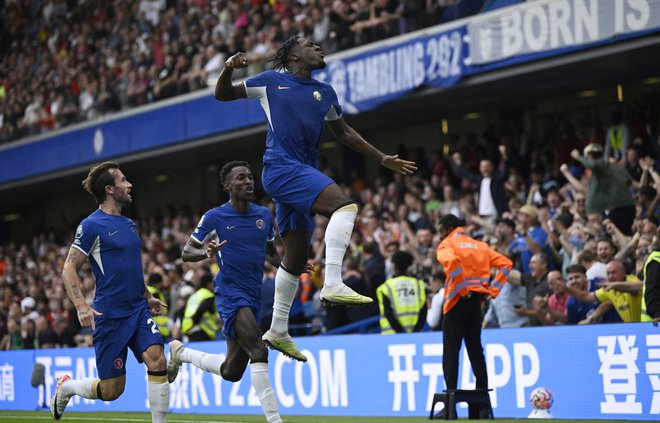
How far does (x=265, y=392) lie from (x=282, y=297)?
3.36ft

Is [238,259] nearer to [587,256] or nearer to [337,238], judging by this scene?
[337,238]

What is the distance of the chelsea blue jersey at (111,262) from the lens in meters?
9.34

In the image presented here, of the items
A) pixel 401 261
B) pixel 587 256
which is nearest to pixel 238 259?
pixel 401 261

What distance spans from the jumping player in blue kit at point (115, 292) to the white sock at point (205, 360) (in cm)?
125

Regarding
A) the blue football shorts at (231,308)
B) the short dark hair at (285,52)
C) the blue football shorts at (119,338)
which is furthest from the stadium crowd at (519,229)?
the short dark hair at (285,52)

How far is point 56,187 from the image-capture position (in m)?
34.4

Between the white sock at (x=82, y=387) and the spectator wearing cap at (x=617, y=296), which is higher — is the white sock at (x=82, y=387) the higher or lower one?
the lower one

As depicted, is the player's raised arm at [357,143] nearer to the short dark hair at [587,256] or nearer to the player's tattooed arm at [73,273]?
the player's tattooed arm at [73,273]

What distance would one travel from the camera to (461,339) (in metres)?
12.2

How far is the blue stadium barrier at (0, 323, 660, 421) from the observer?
462 inches

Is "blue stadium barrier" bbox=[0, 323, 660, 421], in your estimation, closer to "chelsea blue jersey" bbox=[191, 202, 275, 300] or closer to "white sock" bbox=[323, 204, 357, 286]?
"chelsea blue jersey" bbox=[191, 202, 275, 300]

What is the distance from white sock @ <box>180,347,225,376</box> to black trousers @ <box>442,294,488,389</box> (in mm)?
2696

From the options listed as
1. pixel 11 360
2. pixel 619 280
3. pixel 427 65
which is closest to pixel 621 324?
pixel 619 280

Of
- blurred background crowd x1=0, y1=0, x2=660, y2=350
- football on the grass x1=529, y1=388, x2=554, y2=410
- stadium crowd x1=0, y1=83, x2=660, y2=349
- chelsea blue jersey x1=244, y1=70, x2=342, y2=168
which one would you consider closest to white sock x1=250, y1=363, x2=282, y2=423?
stadium crowd x1=0, y1=83, x2=660, y2=349
